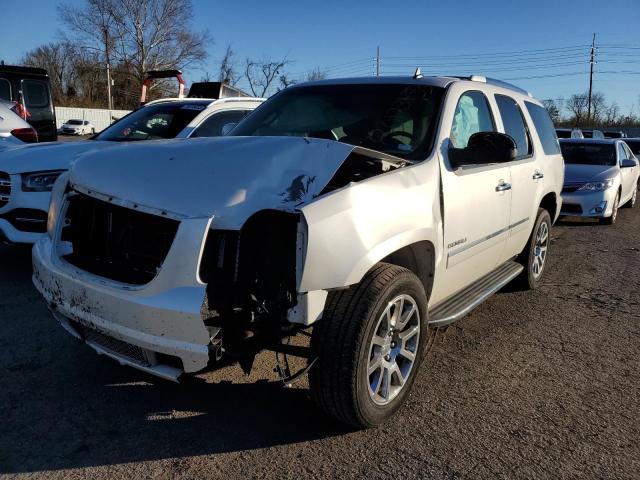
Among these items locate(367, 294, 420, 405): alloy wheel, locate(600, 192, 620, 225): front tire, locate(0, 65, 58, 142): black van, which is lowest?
locate(600, 192, 620, 225): front tire

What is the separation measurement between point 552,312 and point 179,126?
173 inches

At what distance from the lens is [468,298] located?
12.8 feet

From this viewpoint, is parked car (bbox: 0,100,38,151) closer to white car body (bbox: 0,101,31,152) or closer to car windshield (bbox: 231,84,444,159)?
white car body (bbox: 0,101,31,152)

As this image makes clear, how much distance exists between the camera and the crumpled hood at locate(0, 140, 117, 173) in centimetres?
513

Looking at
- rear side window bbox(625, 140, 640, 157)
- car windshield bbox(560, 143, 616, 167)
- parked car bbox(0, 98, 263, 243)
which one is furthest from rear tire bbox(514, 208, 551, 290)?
rear side window bbox(625, 140, 640, 157)

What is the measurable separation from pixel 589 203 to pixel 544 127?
16.5 feet

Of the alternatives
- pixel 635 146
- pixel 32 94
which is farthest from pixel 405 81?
pixel 635 146

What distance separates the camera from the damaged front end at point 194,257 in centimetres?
246

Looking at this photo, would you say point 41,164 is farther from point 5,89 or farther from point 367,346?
point 5,89

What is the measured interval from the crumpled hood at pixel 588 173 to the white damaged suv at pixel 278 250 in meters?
7.35

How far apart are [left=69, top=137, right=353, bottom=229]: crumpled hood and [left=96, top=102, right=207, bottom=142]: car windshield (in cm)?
330

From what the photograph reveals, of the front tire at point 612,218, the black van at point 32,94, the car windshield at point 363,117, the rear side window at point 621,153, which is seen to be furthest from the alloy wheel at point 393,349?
the black van at point 32,94

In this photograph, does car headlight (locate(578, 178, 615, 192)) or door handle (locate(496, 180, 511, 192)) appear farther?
car headlight (locate(578, 178, 615, 192))

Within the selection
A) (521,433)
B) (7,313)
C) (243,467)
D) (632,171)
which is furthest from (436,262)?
(632,171)
